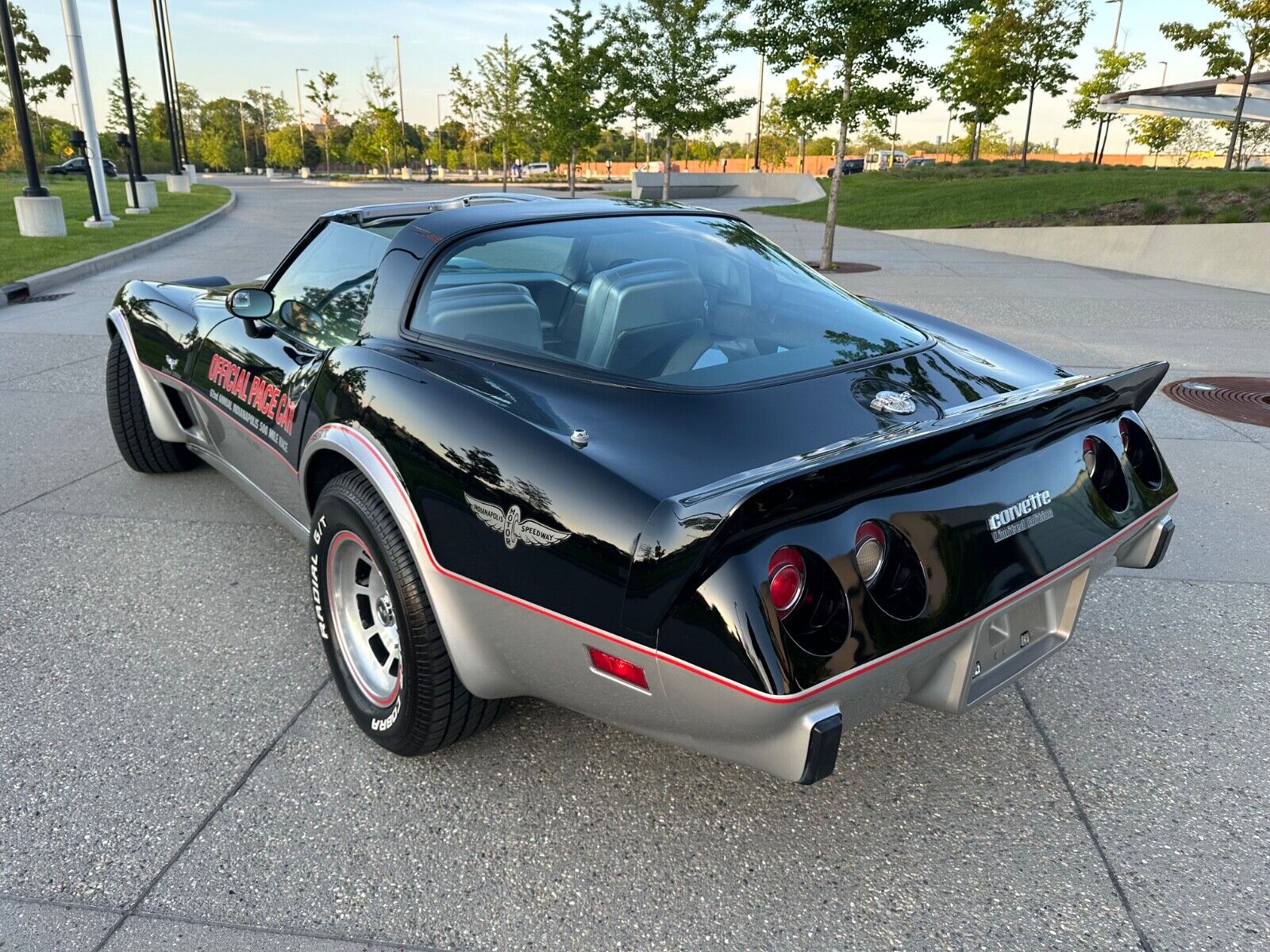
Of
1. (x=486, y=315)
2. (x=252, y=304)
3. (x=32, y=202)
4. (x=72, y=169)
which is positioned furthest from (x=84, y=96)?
(x=72, y=169)

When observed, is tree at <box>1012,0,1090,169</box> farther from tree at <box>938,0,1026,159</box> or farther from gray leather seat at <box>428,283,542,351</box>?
A: gray leather seat at <box>428,283,542,351</box>

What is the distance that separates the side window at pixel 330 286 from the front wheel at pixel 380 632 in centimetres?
66

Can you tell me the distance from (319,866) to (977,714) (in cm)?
185

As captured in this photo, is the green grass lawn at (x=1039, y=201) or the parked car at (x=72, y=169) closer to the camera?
the green grass lawn at (x=1039, y=201)

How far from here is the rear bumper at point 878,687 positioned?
5.56 feet

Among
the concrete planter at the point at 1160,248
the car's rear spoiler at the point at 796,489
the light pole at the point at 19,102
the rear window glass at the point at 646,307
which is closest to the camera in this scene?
the car's rear spoiler at the point at 796,489

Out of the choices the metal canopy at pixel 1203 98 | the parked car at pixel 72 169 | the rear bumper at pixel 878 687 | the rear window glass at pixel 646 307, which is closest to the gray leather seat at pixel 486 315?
the rear window glass at pixel 646 307

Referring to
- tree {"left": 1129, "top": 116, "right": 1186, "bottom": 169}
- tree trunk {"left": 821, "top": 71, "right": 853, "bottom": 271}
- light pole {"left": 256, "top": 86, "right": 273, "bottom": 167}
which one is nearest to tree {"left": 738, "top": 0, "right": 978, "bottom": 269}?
tree trunk {"left": 821, "top": 71, "right": 853, "bottom": 271}

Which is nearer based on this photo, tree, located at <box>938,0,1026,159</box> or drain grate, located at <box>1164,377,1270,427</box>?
drain grate, located at <box>1164,377,1270,427</box>

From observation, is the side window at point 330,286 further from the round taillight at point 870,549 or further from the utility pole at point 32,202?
the utility pole at point 32,202

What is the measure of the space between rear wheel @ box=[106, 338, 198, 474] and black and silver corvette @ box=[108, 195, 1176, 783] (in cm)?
145

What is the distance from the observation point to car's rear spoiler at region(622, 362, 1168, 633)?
1.63 metres

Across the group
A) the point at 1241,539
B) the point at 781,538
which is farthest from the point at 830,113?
the point at 781,538

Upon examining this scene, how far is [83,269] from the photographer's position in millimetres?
12094
